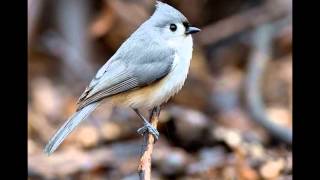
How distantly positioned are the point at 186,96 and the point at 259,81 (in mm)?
567

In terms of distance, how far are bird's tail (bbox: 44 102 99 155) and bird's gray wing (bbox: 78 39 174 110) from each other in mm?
36

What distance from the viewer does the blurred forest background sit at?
4.92 m

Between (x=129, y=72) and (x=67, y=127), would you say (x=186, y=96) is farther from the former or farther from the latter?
(x=67, y=127)

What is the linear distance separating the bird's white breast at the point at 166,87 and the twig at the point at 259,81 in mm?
1801

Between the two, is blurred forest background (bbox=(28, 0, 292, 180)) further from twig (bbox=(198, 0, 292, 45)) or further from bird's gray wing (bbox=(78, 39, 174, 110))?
bird's gray wing (bbox=(78, 39, 174, 110))

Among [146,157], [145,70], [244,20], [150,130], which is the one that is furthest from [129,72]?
[244,20]

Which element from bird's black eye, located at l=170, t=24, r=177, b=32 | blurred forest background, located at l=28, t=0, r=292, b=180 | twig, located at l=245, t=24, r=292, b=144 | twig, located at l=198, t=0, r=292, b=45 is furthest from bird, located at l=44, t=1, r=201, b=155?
twig, located at l=198, t=0, r=292, b=45

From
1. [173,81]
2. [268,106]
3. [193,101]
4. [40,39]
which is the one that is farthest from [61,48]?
[173,81]

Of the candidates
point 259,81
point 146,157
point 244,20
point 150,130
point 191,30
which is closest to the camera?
point 146,157

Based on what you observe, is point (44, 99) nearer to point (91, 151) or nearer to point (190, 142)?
point (91, 151)

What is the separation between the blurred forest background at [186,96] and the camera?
16.1 ft

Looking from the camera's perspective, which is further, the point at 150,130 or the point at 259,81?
the point at 259,81

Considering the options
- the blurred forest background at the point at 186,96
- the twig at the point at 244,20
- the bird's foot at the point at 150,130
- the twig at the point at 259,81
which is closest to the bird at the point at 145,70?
the bird's foot at the point at 150,130

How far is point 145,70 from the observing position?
3.39m
